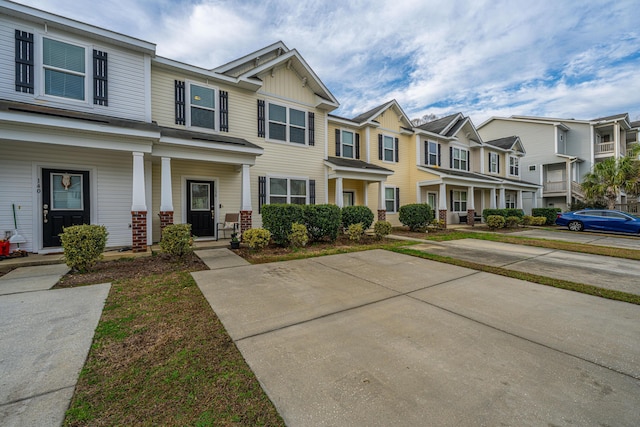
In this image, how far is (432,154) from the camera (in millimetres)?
17375

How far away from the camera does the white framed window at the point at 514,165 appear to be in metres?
23.5

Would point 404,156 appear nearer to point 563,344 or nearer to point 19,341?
point 563,344

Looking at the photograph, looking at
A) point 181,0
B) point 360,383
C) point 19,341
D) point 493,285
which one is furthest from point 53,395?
point 181,0

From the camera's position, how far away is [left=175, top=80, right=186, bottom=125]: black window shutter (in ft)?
30.0

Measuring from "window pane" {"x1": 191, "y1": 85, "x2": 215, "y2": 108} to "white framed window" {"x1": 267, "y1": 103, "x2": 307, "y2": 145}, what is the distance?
7.33 ft

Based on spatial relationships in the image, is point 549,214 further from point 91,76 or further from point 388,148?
point 91,76

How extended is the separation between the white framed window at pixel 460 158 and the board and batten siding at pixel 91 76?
737 inches

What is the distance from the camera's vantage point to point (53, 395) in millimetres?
1916

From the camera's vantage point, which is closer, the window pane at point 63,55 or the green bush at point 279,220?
the window pane at point 63,55

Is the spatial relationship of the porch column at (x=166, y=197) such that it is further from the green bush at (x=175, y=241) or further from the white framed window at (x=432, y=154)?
the white framed window at (x=432, y=154)

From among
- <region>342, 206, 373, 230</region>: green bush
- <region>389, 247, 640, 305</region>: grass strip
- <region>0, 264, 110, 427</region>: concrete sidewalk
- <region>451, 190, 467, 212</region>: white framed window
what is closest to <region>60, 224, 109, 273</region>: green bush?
<region>0, 264, 110, 427</region>: concrete sidewalk

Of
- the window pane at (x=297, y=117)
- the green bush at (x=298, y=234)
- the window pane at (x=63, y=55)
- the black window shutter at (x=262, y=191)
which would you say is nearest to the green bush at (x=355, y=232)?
the green bush at (x=298, y=234)

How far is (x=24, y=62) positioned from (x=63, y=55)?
859mm

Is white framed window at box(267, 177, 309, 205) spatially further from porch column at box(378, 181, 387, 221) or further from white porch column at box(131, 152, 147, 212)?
white porch column at box(131, 152, 147, 212)
